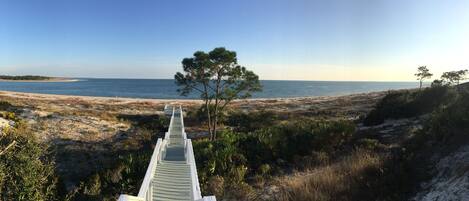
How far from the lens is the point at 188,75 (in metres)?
29.9

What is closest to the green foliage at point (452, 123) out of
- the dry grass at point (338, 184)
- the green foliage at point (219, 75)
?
the dry grass at point (338, 184)

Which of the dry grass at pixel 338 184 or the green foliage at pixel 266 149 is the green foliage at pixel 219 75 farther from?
the dry grass at pixel 338 184

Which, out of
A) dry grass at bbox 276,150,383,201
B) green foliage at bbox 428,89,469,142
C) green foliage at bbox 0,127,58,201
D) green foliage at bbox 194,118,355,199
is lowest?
green foliage at bbox 194,118,355,199

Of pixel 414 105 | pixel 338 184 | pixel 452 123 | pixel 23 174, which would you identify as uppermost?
pixel 452 123

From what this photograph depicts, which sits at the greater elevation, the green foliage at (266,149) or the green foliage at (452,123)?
the green foliage at (452,123)

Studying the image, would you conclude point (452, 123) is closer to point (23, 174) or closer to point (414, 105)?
point (23, 174)

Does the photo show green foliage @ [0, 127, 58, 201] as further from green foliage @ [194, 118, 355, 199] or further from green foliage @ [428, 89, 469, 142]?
green foliage @ [428, 89, 469, 142]

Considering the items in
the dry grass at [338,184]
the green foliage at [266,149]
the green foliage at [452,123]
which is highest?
the green foliage at [452,123]

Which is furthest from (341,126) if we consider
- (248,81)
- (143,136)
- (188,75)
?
(143,136)

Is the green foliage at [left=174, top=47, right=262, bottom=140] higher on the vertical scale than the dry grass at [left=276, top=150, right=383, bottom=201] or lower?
higher

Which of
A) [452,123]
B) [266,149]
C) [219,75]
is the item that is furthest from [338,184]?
[219,75]

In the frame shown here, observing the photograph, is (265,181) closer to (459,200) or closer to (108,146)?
(459,200)

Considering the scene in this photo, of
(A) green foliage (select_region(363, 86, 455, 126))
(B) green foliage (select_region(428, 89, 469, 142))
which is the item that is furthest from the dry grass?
(A) green foliage (select_region(363, 86, 455, 126))

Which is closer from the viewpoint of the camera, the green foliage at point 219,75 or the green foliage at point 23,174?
the green foliage at point 23,174
